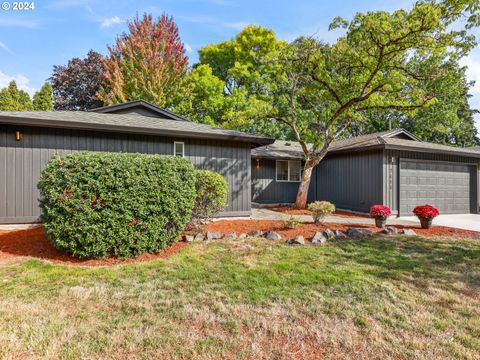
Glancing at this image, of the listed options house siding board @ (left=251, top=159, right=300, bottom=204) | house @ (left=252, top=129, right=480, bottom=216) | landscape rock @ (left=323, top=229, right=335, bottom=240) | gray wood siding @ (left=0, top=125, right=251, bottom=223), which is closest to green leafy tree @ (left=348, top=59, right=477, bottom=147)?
house @ (left=252, top=129, right=480, bottom=216)

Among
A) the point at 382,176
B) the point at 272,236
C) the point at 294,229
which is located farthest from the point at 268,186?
the point at 272,236

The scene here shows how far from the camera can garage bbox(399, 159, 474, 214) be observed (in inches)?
419

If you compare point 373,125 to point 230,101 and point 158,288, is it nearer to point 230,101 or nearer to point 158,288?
point 230,101

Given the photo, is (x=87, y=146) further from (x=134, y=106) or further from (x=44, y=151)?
(x=134, y=106)

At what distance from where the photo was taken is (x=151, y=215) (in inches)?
185

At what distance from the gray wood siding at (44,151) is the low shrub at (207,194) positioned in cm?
225

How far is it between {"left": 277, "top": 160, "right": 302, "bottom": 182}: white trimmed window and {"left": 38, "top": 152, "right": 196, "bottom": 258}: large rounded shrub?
956 cm

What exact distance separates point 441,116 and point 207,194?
23143mm

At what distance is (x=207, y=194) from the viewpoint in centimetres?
636

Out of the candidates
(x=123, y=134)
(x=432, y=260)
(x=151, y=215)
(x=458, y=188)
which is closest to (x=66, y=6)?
(x=123, y=134)

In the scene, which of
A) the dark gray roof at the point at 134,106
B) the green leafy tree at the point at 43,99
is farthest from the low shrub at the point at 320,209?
the green leafy tree at the point at 43,99

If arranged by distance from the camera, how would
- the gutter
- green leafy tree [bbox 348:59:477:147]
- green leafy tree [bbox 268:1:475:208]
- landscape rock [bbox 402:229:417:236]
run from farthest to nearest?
green leafy tree [bbox 348:59:477:147] < green leafy tree [bbox 268:1:475:208] < landscape rock [bbox 402:229:417:236] < the gutter

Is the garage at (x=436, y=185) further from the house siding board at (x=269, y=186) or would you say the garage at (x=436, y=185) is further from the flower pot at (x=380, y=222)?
the house siding board at (x=269, y=186)

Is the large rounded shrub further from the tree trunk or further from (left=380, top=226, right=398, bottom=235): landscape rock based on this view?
the tree trunk
